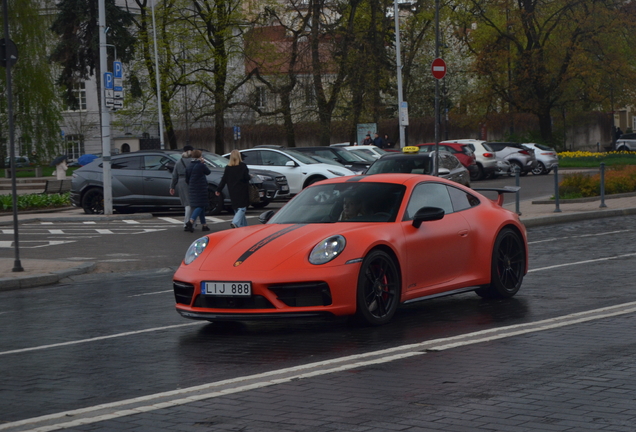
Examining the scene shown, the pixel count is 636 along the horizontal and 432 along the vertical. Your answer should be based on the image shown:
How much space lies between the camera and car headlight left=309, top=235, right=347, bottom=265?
8422mm

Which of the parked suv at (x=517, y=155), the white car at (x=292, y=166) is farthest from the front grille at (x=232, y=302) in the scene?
the parked suv at (x=517, y=155)

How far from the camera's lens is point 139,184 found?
2600 cm

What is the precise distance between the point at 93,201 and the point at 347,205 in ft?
59.6

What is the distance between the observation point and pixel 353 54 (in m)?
49.5

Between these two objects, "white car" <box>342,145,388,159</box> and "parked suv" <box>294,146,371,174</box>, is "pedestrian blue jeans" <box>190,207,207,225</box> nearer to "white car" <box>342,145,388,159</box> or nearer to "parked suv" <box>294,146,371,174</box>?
"parked suv" <box>294,146,371,174</box>

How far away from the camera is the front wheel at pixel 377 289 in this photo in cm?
854

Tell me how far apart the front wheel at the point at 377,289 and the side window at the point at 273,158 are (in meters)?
20.6

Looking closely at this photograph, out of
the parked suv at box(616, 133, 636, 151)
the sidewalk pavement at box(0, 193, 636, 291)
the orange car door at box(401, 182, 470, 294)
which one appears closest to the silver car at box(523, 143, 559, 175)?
the sidewalk pavement at box(0, 193, 636, 291)

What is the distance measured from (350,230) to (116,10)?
147ft

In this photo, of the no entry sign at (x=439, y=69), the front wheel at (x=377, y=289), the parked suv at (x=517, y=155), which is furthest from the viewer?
the parked suv at (x=517, y=155)

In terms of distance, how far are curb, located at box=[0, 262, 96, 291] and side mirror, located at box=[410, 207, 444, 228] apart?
671 cm

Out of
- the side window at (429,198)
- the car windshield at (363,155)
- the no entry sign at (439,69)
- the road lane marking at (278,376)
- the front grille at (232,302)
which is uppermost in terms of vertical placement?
the no entry sign at (439,69)

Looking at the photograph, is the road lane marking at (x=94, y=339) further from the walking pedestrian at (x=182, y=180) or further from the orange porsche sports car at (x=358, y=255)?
the walking pedestrian at (x=182, y=180)

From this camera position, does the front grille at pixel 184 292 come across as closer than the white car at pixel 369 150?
Yes
